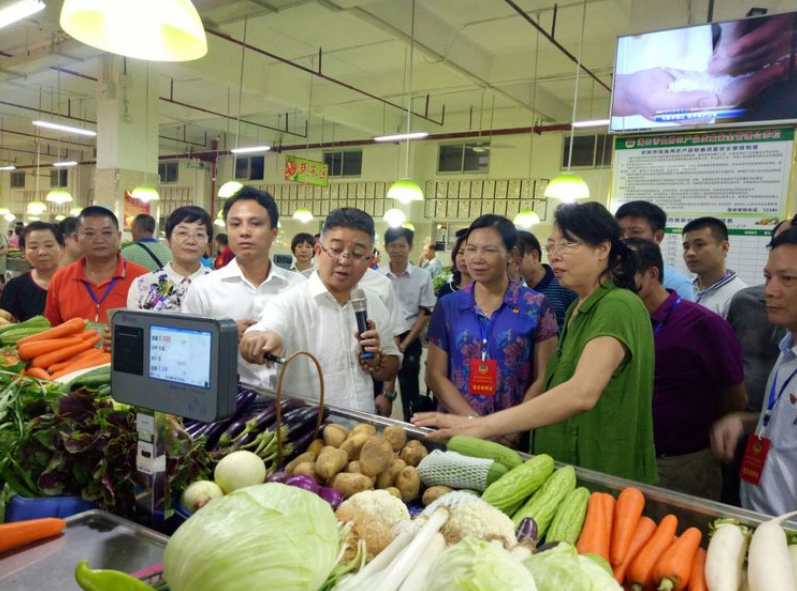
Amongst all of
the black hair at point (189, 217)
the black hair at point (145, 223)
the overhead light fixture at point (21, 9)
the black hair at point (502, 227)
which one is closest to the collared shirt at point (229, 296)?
the black hair at point (189, 217)

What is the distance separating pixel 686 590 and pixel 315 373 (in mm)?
1508

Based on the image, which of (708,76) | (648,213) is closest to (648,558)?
(648,213)

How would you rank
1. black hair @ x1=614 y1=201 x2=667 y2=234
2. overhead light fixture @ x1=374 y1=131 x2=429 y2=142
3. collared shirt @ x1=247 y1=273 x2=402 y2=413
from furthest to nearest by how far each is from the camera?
overhead light fixture @ x1=374 y1=131 x2=429 y2=142 < black hair @ x1=614 y1=201 x2=667 y2=234 < collared shirt @ x1=247 y1=273 x2=402 y2=413

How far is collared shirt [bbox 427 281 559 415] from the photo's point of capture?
2498 millimetres

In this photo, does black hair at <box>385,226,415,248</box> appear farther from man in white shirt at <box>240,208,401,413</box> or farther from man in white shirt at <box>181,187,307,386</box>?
man in white shirt at <box>240,208,401,413</box>

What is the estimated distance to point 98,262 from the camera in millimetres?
3371

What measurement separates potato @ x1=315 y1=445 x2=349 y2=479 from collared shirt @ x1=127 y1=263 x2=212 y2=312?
1848 mm

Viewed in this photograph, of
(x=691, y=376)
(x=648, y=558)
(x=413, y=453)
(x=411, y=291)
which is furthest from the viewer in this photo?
(x=411, y=291)

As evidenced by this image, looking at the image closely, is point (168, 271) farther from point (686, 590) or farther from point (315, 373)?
point (686, 590)

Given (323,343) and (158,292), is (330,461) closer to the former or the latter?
(323,343)

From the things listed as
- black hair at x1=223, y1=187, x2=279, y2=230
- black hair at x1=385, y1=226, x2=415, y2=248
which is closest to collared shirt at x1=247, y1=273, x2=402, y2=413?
black hair at x1=223, y1=187, x2=279, y2=230

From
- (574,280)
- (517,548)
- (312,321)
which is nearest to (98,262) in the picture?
(312,321)

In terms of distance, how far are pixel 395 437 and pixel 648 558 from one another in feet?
2.57

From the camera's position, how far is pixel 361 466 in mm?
1523
